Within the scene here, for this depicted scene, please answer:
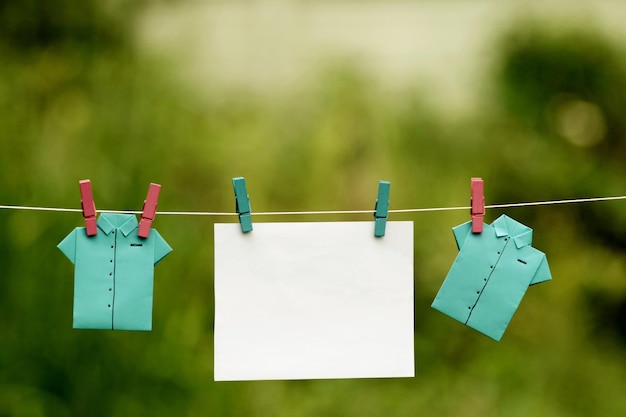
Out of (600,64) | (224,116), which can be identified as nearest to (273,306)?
(224,116)

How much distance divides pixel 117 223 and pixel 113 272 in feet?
0.25

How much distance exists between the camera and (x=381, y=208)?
0.98 metres

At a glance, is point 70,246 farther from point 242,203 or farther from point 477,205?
point 477,205

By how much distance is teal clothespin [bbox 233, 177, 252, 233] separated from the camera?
3.09 feet

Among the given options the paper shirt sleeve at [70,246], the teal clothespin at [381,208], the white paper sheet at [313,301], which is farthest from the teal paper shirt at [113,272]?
the teal clothespin at [381,208]

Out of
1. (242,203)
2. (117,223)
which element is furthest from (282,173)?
(117,223)

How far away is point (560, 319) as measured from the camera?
1.15 m

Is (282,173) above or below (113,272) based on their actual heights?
above

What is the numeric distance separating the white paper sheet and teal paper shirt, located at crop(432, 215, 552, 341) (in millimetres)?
76

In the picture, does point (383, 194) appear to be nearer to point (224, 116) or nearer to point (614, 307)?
point (224, 116)

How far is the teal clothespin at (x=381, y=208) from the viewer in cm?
96

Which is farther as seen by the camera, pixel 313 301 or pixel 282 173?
pixel 282 173

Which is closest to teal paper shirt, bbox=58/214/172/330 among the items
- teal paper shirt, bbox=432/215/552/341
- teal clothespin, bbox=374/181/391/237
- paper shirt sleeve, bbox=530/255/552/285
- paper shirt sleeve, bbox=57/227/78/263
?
paper shirt sleeve, bbox=57/227/78/263

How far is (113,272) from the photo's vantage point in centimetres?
95
